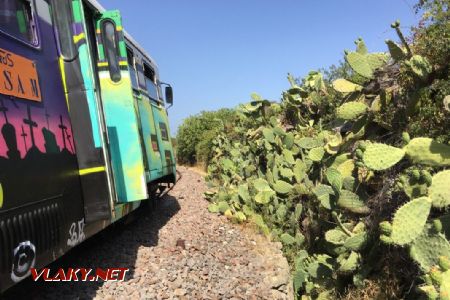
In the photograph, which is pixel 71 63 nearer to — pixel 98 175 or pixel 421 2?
pixel 98 175

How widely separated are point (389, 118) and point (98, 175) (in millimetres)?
3063

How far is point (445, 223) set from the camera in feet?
11.8

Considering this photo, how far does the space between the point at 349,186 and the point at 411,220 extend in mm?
1577

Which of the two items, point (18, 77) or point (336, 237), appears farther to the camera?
point (336, 237)

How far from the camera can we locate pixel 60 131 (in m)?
4.43

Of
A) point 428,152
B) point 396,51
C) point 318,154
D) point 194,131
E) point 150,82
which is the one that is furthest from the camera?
point 194,131

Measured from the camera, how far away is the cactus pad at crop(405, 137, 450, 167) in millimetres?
3576

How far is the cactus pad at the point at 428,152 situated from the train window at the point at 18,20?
3311mm

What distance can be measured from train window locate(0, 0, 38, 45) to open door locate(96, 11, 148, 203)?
1368 millimetres

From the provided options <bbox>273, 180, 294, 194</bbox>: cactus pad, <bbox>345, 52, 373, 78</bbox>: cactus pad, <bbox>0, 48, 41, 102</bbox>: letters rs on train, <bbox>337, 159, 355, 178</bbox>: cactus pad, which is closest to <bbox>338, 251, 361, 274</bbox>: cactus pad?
<bbox>337, 159, 355, 178</bbox>: cactus pad

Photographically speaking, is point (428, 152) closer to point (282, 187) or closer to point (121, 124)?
point (121, 124)

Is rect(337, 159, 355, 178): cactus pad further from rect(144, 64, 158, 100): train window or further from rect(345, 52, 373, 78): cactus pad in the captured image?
rect(144, 64, 158, 100): train window

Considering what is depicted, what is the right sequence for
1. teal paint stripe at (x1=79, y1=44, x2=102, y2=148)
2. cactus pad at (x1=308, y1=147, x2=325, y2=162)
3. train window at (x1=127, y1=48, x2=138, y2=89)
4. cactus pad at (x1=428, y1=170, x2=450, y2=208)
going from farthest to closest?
train window at (x1=127, y1=48, x2=138, y2=89)
cactus pad at (x1=308, y1=147, x2=325, y2=162)
teal paint stripe at (x1=79, y1=44, x2=102, y2=148)
cactus pad at (x1=428, y1=170, x2=450, y2=208)

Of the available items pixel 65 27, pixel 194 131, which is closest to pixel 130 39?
pixel 65 27
